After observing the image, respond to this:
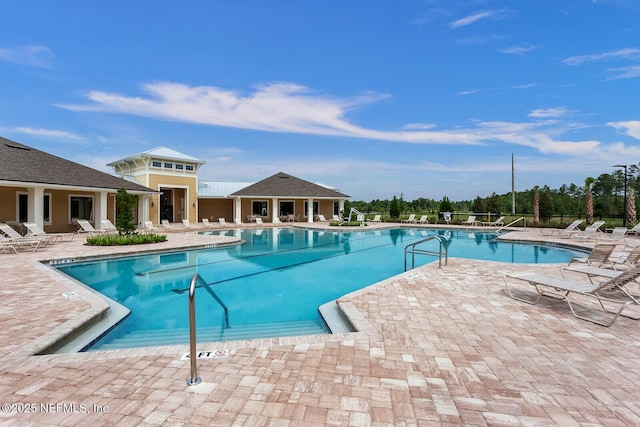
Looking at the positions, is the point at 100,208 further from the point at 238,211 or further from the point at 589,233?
the point at 589,233

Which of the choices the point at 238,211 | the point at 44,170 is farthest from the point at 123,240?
the point at 238,211

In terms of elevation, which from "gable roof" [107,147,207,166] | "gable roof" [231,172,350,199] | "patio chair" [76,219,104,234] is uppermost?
"gable roof" [107,147,207,166]

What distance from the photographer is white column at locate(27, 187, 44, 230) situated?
15.4 metres

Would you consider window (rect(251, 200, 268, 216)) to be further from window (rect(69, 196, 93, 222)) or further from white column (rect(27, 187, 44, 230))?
white column (rect(27, 187, 44, 230))

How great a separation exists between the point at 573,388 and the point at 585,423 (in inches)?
21.8

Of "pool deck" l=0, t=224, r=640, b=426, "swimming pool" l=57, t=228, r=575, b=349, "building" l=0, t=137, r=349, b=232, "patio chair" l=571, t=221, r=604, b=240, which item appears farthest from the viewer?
"patio chair" l=571, t=221, r=604, b=240

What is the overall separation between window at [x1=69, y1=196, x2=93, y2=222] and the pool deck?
16790mm

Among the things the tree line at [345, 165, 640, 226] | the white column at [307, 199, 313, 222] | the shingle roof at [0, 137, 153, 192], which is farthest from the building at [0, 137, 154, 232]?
the tree line at [345, 165, 640, 226]

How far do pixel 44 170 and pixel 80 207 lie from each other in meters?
3.00

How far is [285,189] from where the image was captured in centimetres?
2902

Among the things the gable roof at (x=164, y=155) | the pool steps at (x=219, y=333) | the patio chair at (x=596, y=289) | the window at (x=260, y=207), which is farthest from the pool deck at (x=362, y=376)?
the window at (x=260, y=207)

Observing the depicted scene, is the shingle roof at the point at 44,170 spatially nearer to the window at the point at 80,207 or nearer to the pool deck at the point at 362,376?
the window at the point at 80,207

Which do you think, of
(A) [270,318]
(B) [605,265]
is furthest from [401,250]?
(A) [270,318]

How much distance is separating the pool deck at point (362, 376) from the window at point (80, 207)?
55.1 feet
